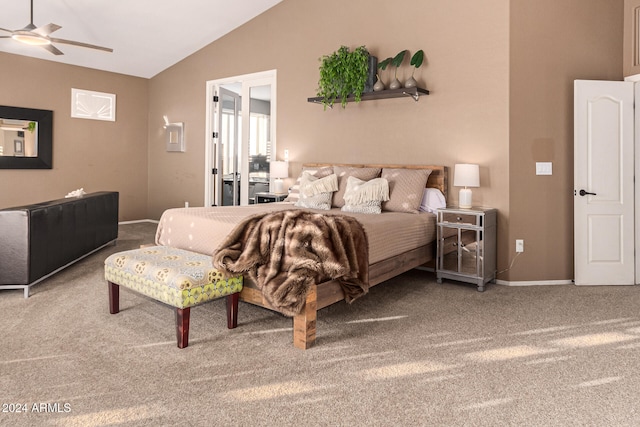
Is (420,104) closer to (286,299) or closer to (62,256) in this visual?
(286,299)

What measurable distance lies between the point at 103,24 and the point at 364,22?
376cm

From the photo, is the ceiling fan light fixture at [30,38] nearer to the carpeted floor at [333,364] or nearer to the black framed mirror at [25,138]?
the black framed mirror at [25,138]

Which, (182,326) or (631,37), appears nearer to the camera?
(182,326)

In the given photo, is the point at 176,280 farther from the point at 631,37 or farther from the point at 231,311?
the point at 631,37

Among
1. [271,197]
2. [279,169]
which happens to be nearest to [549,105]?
[279,169]

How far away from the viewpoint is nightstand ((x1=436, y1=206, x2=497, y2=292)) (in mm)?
3976

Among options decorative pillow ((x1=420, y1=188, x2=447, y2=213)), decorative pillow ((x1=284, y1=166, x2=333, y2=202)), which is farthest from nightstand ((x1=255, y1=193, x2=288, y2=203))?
decorative pillow ((x1=420, y1=188, x2=447, y2=213))

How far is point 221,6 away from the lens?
606cm

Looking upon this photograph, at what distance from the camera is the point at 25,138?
6762 millimetres

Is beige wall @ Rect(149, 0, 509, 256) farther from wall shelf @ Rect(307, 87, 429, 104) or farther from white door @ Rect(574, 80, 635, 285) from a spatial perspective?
white door @ Rect(574, 80, 635, 285)

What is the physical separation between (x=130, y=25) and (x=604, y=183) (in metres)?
6.41

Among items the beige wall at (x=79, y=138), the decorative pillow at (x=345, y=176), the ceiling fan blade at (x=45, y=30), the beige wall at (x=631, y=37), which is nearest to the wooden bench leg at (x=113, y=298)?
the decorative pillow at (x=345, y=176)

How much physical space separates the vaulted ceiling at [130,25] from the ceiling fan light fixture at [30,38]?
3.59 feet

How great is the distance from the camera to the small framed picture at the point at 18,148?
6.66 metres
